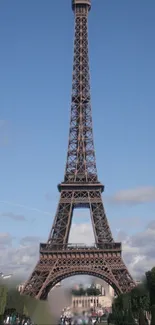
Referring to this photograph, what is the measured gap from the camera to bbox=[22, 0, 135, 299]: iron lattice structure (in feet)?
269

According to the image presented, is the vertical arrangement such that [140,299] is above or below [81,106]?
below

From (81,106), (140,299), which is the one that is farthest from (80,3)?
(140,299)

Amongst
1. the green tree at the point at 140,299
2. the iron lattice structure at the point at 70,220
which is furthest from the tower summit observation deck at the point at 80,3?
the green tree at the point at 140,299

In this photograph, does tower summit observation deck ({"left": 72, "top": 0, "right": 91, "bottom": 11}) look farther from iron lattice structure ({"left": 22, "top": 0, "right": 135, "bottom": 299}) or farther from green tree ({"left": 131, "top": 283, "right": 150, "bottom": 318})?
green tree ({"left": 131, "top": 283, "right": 150, "bottom": 318})

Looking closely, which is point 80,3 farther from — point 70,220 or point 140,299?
point 140,299

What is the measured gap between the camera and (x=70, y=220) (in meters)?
87.2

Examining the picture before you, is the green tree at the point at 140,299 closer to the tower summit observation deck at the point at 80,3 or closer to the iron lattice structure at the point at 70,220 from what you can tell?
the iron lattice structure at the point at 70,220

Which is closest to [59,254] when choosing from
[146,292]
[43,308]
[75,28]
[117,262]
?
[117,262]

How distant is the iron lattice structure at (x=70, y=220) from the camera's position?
82.0m

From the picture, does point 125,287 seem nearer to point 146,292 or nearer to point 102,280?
point 102,280

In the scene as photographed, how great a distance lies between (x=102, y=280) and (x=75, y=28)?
4545 centimetres

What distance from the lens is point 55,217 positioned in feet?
283

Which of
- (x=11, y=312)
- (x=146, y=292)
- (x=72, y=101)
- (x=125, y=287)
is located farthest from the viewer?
(x=72, y=101)

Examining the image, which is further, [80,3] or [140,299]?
[80,3]
